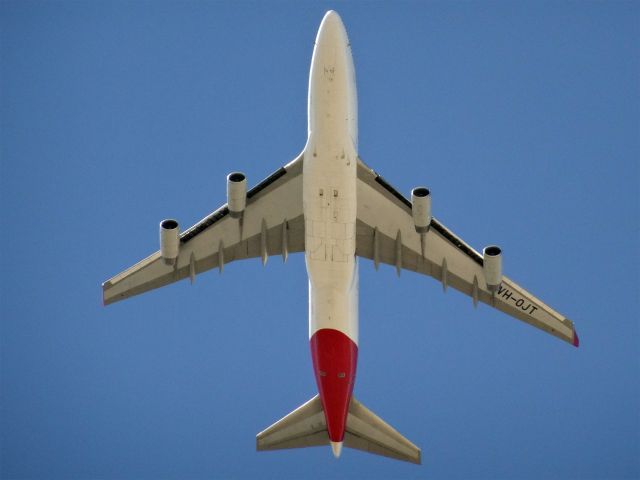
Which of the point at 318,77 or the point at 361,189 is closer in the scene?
the point at 318,77

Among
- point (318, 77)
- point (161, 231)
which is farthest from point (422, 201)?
point (161, 231)

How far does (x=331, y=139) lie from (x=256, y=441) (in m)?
12.6

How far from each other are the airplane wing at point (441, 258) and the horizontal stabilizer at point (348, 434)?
18.9 feet

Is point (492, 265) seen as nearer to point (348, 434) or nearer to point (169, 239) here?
point (348, 434)

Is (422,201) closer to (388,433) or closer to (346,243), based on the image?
(346,243)

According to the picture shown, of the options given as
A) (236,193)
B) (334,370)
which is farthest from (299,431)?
(236,193)

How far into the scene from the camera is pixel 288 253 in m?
58.9

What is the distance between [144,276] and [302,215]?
669 cm

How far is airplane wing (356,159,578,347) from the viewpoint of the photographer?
191ft

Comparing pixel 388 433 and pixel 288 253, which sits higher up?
pixel 288 253

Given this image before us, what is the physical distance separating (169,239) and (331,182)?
7.22m

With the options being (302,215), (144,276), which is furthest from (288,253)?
(144,276)

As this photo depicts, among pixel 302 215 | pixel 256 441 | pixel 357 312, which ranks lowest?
pixel 256 441

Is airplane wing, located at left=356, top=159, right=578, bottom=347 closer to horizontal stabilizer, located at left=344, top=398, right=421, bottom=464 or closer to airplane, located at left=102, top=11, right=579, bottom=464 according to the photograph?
airplane, located at left=102, top=11, right=579, bottom=464
